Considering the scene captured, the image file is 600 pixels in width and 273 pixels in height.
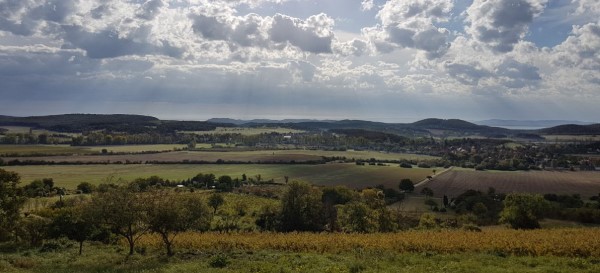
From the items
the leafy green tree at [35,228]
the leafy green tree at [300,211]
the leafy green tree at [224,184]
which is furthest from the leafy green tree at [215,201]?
the leafy green tree at [35,228]

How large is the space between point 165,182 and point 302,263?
103243mm

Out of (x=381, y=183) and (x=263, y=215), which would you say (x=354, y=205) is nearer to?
(x=263, y=215)

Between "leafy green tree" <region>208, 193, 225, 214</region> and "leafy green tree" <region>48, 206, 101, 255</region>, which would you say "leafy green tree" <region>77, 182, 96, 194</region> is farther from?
"leafy green tree" <region>48, 206, 101, 255</region>

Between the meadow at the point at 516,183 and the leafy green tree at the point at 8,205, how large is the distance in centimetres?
9344

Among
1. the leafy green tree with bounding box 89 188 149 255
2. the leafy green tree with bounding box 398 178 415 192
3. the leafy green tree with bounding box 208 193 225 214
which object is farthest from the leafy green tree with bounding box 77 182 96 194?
the leafy green tree with bounding box 398 178 415 192

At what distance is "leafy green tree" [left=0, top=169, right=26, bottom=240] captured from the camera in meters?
39.6

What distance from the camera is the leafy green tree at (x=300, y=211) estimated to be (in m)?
63.2

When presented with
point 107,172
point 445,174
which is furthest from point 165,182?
point 445,174

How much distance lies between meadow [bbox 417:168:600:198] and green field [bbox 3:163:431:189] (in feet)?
33.5

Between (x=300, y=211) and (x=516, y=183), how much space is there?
90.0 meters

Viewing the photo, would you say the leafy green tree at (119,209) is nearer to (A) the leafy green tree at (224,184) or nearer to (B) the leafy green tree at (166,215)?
(B) the leafy green tree at (166,215)

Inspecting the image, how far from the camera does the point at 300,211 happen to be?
209ft

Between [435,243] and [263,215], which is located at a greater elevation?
[435,243]

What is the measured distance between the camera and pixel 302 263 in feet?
88.6
